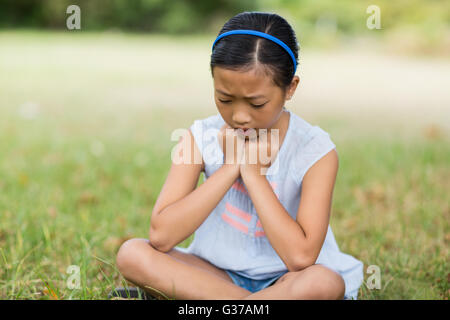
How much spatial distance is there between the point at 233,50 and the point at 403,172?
2.38m

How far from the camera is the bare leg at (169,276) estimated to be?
177 cm

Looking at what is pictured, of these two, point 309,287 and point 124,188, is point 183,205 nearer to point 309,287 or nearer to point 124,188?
point 309,287

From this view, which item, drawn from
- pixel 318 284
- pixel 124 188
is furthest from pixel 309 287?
pixel 124 188

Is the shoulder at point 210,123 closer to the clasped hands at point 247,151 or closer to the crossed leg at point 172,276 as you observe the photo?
the clasped hands at point 247,151

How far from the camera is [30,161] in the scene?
11.9 ft

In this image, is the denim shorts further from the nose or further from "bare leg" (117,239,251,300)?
the nose

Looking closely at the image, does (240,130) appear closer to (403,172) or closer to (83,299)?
(83,299)

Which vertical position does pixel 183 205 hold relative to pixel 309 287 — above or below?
above

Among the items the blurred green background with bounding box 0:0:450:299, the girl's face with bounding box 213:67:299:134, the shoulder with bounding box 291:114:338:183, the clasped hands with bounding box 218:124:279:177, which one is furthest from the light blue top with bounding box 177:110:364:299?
the blurred green background with bounding box 0:0:450:299

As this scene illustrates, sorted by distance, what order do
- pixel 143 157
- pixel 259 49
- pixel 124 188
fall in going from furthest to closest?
pixel 143 157, pixel 124 188, pixel 259 49

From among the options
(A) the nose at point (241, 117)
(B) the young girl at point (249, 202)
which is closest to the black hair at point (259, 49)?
(B) the young girl at point (249, 202)

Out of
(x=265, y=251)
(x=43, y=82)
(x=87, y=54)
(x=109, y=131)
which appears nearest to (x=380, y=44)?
(x=87, y=54)

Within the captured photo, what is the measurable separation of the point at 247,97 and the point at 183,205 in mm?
420

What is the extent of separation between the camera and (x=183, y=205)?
1.72m
